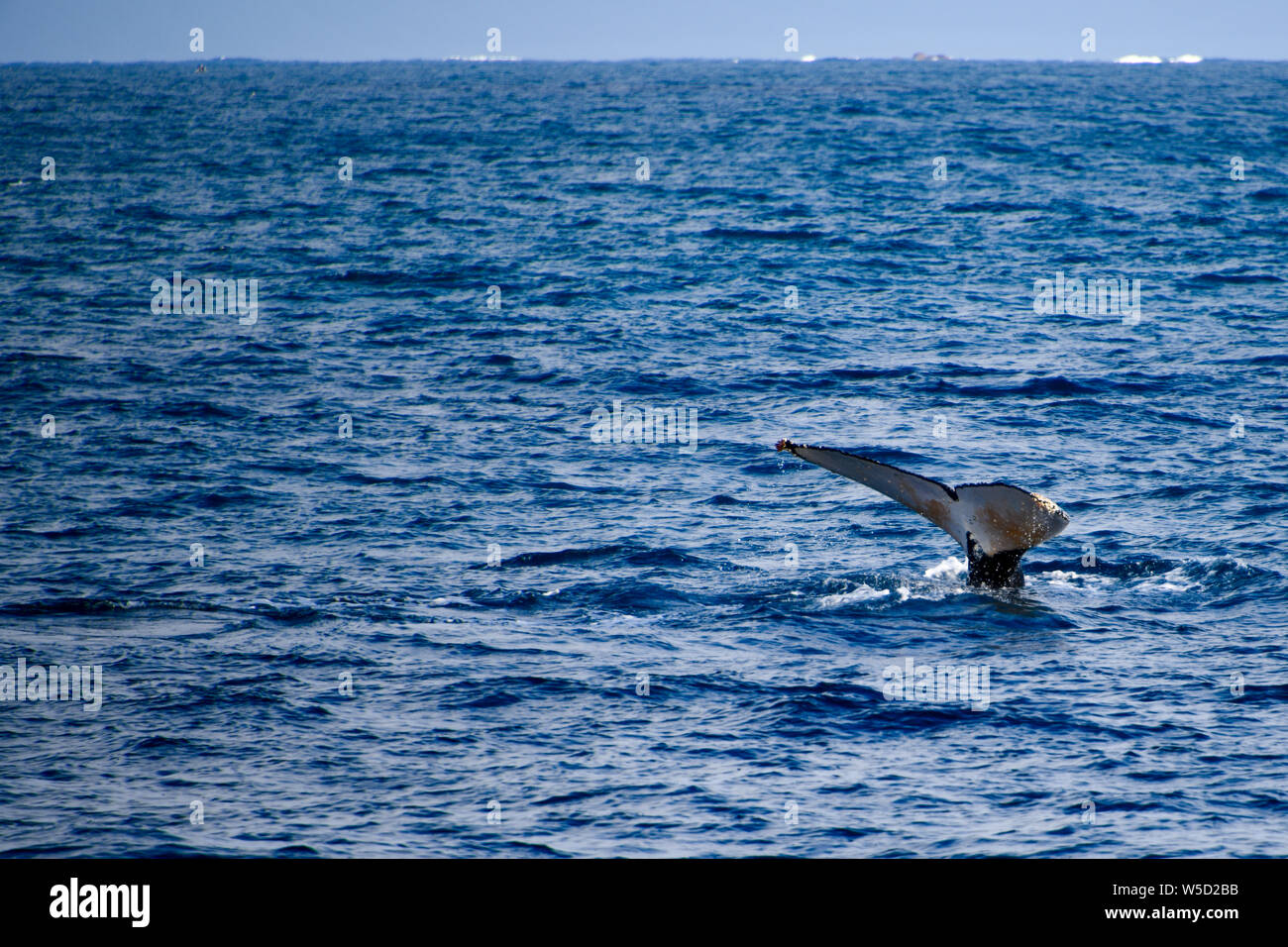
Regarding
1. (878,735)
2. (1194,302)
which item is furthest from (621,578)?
(1194,302)

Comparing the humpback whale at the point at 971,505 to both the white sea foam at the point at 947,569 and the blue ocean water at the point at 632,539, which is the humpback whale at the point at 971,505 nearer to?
the blue ocean water at the point at 632,539

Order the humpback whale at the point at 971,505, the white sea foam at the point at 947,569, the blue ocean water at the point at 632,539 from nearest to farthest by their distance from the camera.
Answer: the blue ocean water at the point at 632,539 → the humpback whale at the point at 971,505 → the white sea foam at the point at 947,569

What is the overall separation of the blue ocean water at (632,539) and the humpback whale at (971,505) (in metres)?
0.99

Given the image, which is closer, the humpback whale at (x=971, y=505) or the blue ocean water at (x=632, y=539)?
the blue ocean water at (x=632, y=539)

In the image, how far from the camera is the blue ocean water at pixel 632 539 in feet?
39.5

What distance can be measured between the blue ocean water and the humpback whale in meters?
0.99

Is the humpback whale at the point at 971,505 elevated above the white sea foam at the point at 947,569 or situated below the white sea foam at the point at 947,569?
above

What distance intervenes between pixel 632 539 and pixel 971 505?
5.78 m

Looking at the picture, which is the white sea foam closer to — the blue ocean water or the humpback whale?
the blue ocean water

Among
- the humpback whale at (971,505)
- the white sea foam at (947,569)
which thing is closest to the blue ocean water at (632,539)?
the white sea foam at (947,569)

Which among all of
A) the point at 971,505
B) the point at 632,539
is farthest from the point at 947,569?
the point at 632,539

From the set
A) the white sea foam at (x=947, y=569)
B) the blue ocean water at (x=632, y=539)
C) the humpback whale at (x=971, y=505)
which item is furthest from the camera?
the white sea foam at (x=947, y=569)

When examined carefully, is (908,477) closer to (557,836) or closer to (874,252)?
(557,836)

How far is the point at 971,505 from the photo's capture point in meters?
15.4
